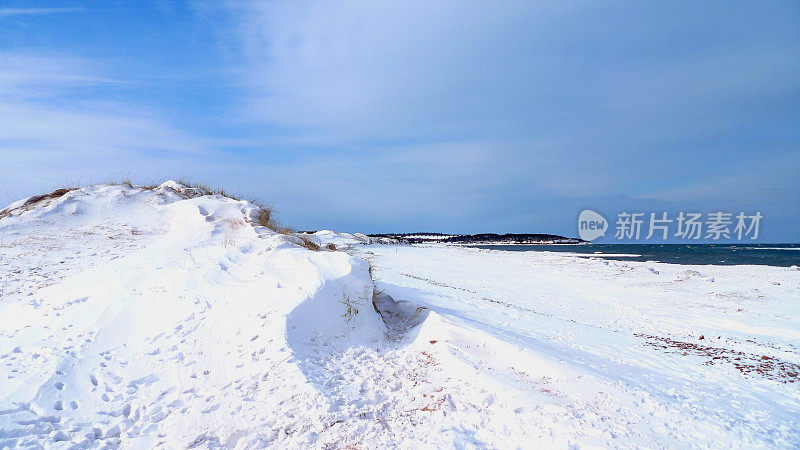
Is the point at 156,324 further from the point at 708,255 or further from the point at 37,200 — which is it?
the point at 708,255

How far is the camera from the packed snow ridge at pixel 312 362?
3.30m

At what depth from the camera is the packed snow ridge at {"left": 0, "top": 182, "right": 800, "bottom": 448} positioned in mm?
3303

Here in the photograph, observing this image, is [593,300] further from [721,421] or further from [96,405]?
[96,405]

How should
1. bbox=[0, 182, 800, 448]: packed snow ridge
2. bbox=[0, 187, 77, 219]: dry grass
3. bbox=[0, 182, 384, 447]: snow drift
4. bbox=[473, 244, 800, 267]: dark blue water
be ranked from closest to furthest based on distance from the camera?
bbox=[0, 182, 800, 448]: packed snow ridge, bbox=[0, 182, 384, 447]: snow drift, bbox=[0, 187, 77, 219]: dry grass, bbox=[473, 244, 800, 267]: dark blue water

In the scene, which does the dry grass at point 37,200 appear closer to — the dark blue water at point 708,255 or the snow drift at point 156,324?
the snow drift at point 156,324

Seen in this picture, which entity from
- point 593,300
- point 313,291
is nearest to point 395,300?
point 313,291

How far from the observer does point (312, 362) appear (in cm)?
444

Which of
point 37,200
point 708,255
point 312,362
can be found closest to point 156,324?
point 312,362

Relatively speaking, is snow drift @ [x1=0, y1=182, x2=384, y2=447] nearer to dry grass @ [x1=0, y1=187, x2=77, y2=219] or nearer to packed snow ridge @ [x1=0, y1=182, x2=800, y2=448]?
packed snow ridge @ [x1=0, y1=182, x2=800, y2=448]

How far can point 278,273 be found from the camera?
6.30 metres

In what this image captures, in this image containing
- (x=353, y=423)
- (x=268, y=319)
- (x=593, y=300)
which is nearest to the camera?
(x=353, y=423)

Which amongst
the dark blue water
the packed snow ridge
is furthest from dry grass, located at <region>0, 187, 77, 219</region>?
the dark blue water

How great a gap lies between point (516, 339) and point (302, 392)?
317 centimetres

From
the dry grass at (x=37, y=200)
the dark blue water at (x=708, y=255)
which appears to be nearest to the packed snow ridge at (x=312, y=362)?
the dry grass at (x=37, y=200)
